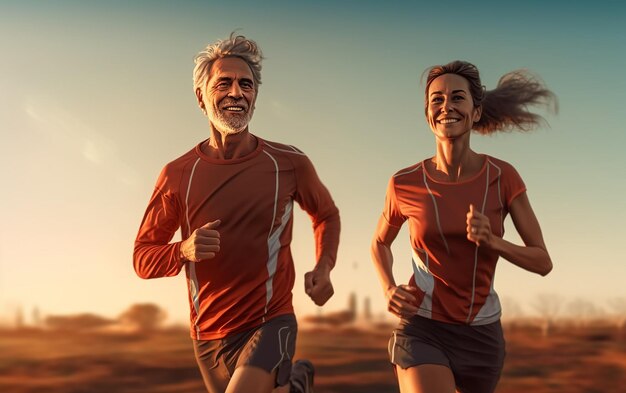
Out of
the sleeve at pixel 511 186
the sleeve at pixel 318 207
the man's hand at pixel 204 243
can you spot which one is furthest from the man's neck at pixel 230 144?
the sleeve at pixel 511 186

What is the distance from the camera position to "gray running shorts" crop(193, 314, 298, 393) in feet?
17.5

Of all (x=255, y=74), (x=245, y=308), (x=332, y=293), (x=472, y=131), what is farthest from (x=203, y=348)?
(x=472, y=131)

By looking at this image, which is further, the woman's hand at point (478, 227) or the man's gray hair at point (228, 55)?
the man's gray hair at point (228, 55)

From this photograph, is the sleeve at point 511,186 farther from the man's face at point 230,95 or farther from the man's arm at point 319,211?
the man's face at point 230,95

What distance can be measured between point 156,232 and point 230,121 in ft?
2.93

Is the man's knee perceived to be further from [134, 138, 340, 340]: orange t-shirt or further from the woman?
the woman

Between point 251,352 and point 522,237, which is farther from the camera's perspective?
point 522,237

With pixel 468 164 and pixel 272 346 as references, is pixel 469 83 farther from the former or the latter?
pixel 272 346

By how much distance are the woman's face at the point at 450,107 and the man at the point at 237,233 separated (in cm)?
87

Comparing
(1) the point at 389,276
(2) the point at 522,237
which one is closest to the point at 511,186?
(2) the point at 522,237

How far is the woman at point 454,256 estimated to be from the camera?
18.4 feet

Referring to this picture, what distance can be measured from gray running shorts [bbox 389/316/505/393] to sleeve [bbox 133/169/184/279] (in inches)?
62.5

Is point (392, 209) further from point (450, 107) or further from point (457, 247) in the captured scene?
point (450, 107)

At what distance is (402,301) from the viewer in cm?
561
